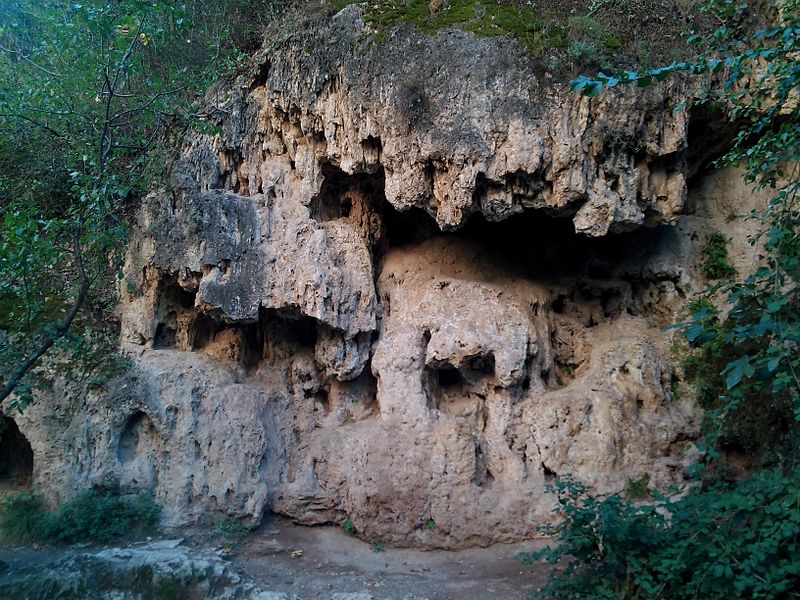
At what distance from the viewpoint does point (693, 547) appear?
549cm

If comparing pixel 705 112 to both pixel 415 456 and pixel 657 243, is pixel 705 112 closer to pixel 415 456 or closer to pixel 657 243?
pixel 657 243

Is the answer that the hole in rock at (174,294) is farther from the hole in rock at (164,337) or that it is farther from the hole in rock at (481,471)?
the hole in rock at (481,471)

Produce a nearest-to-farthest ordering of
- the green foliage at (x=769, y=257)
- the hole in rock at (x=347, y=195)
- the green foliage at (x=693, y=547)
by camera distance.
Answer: the green foliage at (x=769, y=257) → the green foliage at (x=693, y=547) → the hole in rock at (x=347, y=195)

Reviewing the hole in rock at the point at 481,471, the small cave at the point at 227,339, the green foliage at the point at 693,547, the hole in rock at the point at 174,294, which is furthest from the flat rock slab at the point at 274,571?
the hole in rock at the point at 174,294

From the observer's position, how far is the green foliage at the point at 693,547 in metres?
4.88

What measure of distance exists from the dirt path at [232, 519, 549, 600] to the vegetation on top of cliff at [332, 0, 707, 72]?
5954 mm

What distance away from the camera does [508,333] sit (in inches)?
342

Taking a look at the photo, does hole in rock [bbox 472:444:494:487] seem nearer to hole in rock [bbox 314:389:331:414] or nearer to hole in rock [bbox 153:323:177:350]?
hole in rock [bbox 314:389:331:414]

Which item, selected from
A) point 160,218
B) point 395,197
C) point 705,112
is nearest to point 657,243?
point 705,112

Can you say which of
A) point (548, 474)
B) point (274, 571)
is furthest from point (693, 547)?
point (274, 571)

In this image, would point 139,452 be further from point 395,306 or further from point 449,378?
point 449,378

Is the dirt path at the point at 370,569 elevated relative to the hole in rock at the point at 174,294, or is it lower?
lower

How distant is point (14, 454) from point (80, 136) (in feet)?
14.1

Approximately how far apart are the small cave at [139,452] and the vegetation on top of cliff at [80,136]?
43.1 inches
